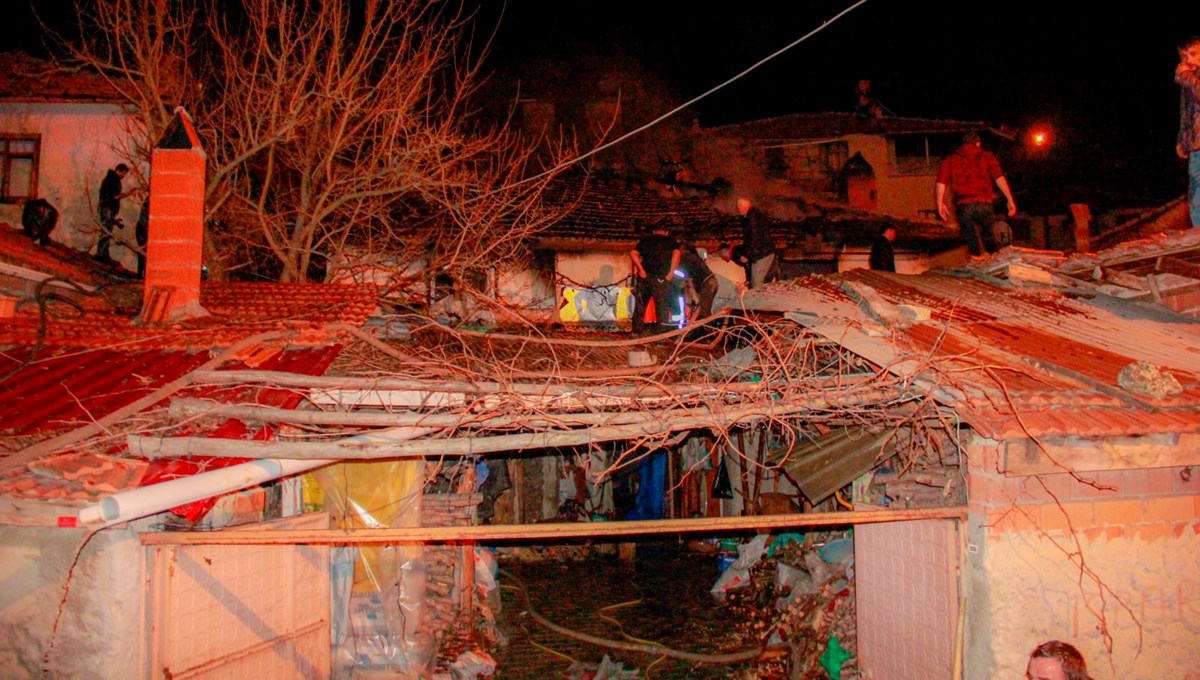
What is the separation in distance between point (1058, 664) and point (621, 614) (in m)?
7.96

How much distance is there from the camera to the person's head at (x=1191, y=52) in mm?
8367

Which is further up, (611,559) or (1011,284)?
(1011,284)

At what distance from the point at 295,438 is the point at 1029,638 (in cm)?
524

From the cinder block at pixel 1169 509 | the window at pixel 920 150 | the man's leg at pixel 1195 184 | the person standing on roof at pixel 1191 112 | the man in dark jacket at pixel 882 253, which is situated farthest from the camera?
the window at pixel 920 150

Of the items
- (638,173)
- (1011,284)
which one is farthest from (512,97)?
(1011,284)

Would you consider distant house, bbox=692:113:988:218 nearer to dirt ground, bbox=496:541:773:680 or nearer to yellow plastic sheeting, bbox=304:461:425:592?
dirt ground, bbox=496:541:773:680

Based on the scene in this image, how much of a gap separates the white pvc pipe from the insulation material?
3.41m

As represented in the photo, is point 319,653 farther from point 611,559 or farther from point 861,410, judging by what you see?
point 611,559

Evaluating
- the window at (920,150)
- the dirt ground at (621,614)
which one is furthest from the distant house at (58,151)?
the window at (920,150)

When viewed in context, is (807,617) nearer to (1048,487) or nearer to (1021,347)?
(1021,347)

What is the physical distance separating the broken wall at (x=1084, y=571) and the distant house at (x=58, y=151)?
16.7 metres

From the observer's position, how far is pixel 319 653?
7.14 meters

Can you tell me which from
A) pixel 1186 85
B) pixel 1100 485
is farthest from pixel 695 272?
pixel 1100 485

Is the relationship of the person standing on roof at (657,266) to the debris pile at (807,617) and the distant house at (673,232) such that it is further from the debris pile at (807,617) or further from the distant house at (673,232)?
the debris pile at (807,617)
